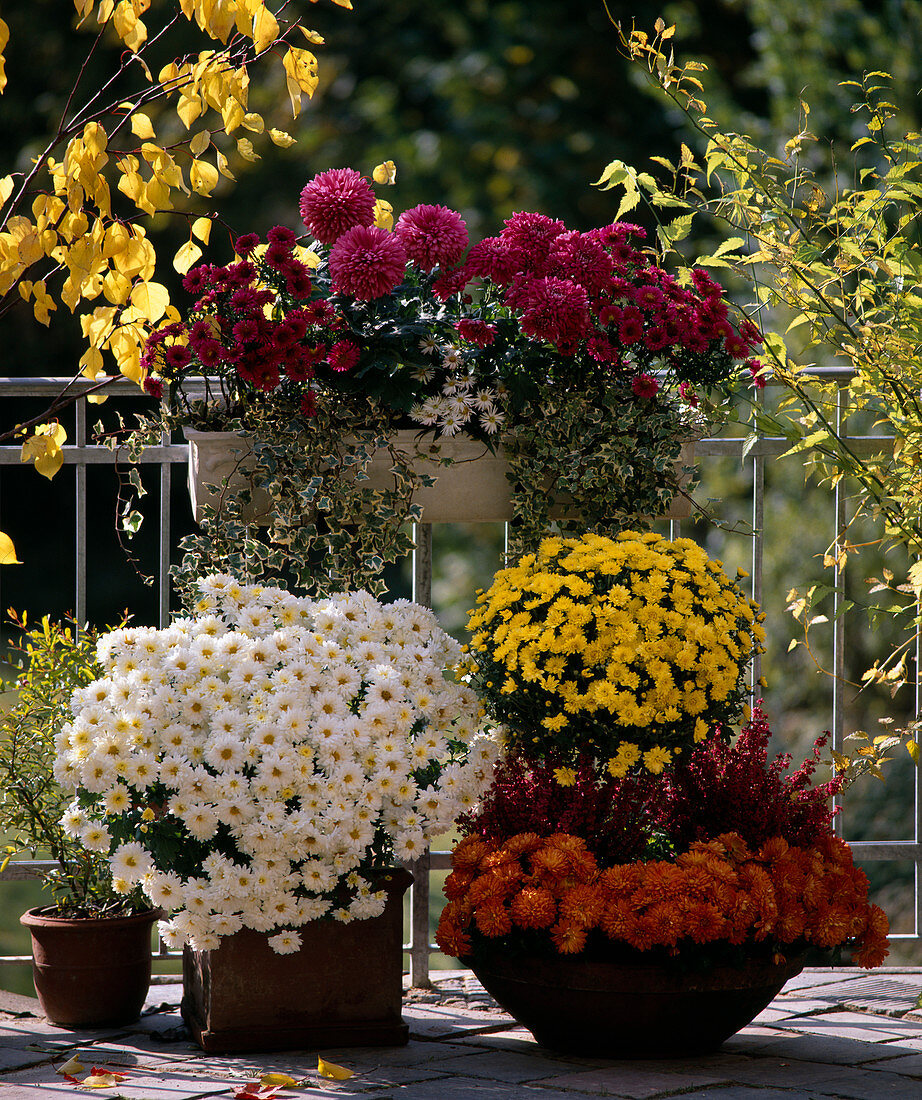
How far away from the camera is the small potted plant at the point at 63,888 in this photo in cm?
269

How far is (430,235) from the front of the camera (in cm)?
286

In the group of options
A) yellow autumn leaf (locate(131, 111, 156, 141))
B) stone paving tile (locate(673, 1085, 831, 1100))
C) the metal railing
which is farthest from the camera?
the metal railing

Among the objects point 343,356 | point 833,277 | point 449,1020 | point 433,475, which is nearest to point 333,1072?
point 449,1020

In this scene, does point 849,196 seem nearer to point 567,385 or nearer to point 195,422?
point 567,385

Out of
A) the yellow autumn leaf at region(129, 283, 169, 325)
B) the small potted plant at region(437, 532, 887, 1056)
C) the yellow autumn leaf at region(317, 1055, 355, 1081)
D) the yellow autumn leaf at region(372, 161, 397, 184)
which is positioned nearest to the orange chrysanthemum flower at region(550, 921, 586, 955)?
the small potted plant at region(437, 532, 887, 1056)

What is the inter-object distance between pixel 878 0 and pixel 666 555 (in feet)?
19.3

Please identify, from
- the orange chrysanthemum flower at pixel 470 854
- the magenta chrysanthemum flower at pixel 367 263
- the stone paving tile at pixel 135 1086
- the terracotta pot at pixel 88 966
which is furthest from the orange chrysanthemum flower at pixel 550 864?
the magenta chrysanthemum flower at pixel 367 263

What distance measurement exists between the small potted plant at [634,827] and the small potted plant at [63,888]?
0.74 metres

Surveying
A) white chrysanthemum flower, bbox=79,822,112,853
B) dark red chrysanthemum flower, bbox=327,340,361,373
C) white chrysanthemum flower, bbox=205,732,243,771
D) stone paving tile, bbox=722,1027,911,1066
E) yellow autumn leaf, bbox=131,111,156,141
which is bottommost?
stone paving tile, bbox=722,1027,911,1066

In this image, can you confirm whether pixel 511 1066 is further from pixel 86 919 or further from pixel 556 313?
pixel 556 313

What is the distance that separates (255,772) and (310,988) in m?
0.44

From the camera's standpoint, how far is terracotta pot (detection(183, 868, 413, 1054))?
8.09 feet

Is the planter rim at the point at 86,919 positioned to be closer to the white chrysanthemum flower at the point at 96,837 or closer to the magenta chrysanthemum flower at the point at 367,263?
the white chrysanthemum flower at the point at 96,837

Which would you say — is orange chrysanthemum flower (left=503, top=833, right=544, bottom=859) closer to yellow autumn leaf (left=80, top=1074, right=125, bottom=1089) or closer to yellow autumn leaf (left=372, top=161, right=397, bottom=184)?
yellow autumn leaf (left=80, top=1074, right=125, bottom=1089)
